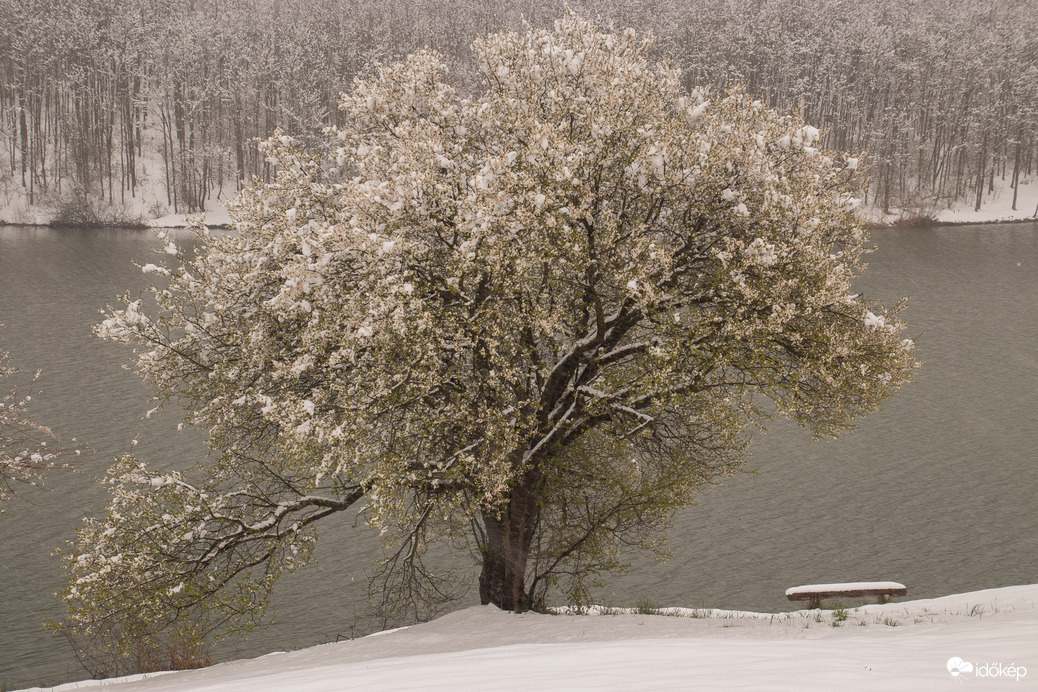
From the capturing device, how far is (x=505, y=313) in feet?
51.8

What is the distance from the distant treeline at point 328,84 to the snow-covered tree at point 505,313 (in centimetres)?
10171

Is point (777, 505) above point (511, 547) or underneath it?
underneath

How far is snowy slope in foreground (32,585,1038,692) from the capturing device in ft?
27.6

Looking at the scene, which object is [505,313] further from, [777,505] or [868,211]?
[868,211]

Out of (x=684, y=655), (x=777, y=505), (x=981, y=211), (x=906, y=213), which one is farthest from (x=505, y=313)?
(x=981, y=211)

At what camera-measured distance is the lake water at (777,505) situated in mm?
25062

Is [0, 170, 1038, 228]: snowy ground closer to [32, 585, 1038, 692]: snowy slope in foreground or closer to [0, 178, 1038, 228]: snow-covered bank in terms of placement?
[0, 178, 1038, 228]: snow-covered bank

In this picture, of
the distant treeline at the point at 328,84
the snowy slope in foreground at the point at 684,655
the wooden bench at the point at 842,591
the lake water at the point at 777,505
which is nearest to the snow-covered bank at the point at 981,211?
the distant treeline at the point at 328,84

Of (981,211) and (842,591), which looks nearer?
(842,591)

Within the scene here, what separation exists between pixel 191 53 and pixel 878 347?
12900 cm

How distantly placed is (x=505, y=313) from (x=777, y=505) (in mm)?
20548

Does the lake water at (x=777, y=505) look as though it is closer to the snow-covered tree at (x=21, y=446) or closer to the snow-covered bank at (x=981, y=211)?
the snow-covered tree at (x=21, y=446)

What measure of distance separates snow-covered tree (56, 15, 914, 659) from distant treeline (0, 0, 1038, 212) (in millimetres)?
101710

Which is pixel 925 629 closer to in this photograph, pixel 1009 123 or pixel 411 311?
pixel 411 311
